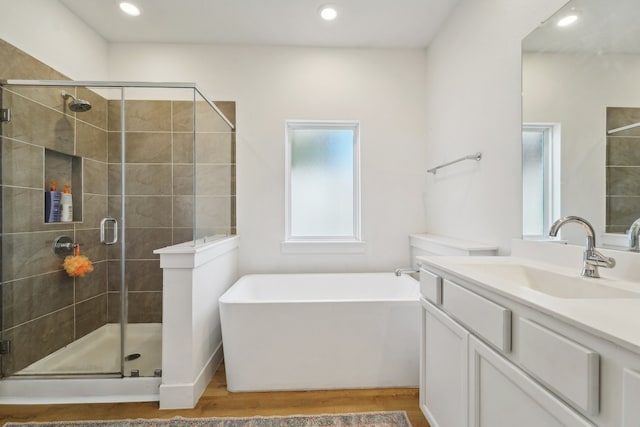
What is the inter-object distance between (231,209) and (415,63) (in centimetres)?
209

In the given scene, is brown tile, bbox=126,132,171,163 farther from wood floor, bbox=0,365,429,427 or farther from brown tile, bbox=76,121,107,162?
wood floor, bbox=0,365,429,427

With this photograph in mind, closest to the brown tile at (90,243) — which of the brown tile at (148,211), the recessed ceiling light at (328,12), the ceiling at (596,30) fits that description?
the brown tile at (148,211)

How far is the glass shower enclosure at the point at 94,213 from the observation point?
5.69ft

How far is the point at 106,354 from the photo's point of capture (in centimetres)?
183

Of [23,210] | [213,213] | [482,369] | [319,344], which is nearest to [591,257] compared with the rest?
[482,369]

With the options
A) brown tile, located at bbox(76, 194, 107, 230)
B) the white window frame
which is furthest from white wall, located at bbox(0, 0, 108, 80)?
the white window frame

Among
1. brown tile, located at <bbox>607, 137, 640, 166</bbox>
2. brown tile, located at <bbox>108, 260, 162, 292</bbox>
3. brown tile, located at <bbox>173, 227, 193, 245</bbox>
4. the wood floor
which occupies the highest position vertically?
brown tile, located at <bbox>607, 137, 640, 166</bbox>

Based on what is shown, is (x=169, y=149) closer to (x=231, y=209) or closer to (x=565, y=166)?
(x=231, y=209)

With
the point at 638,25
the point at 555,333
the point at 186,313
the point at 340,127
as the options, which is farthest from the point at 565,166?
the point at 186,313

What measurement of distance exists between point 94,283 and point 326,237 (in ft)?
5.74

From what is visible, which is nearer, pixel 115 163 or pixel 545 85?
pixel 545 85

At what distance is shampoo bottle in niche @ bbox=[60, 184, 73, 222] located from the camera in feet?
6.13

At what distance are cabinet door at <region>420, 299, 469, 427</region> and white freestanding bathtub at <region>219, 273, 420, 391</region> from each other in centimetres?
36

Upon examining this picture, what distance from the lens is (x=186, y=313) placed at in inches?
64.7
